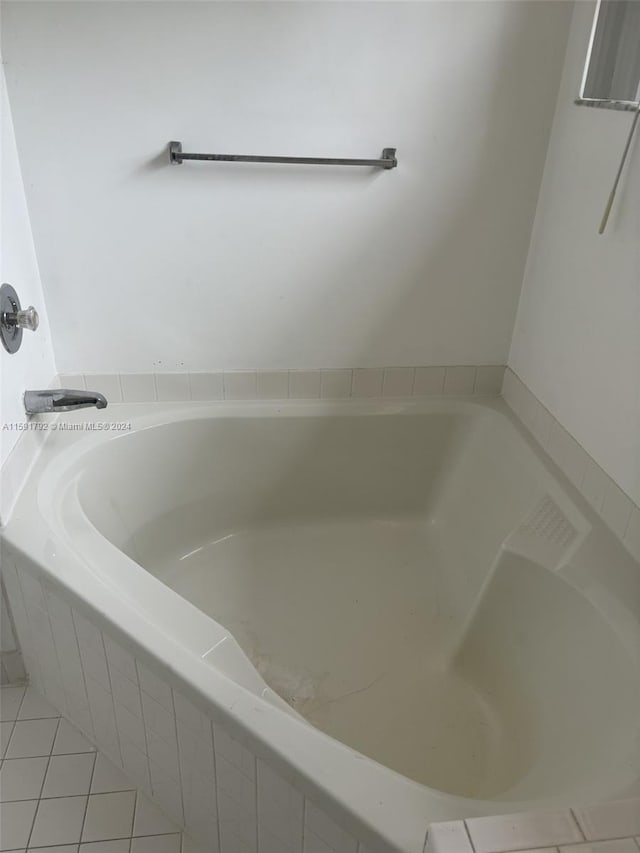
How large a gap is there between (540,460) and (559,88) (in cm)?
88

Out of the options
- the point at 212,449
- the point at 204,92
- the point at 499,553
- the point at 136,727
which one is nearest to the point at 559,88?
the point at 204,92

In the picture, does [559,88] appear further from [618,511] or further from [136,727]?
[136,727]

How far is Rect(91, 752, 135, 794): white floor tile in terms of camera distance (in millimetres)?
1329

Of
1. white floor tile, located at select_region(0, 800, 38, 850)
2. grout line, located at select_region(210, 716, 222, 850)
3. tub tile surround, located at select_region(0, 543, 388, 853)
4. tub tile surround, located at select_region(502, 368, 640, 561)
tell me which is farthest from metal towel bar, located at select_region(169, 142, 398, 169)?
white floor tile, located at select_region(0, 800, 38, 850)

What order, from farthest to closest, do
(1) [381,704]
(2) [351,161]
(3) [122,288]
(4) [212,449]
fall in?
(4) [212,449] → (3) [122,288] → (2) [351,161] → (1) [381,704]

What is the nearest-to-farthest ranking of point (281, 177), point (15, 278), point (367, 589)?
point (15, 278), point (281, 177), point (367, 589)

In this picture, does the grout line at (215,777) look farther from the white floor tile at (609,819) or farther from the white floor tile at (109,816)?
the white floor tile at (609,819)

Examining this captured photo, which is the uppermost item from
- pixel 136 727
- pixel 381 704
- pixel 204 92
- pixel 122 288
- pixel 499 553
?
pixel 204 92

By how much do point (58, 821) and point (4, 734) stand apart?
0.87ft

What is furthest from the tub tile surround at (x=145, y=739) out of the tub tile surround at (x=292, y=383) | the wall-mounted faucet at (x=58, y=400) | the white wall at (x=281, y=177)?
the white wall at (x=281, y=177)

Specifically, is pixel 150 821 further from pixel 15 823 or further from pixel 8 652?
pixel 8 652

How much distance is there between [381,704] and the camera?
4.58 ft

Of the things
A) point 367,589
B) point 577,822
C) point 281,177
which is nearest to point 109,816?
point 367,589

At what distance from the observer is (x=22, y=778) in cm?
135
